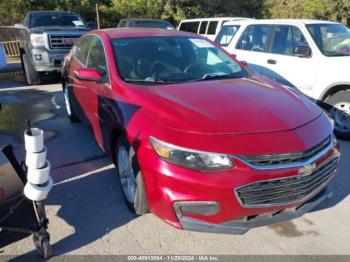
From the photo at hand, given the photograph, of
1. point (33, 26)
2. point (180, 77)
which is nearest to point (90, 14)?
point (33, 26)

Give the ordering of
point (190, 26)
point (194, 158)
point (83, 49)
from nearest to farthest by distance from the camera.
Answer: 1. point (194, 158)
2. point (83, 49)
3. point (190, 26)

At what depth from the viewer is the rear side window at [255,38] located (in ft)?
22.0

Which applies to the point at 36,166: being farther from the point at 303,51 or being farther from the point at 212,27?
the point at 212,27

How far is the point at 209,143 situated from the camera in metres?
2.67

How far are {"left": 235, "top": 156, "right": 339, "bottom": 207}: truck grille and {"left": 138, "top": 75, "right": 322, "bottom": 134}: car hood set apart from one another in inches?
15.8

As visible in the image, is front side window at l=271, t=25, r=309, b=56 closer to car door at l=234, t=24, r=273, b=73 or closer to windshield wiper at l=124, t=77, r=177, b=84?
car door at l=234, t=24, r=273, b=73

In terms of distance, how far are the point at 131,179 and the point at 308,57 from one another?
150 inches

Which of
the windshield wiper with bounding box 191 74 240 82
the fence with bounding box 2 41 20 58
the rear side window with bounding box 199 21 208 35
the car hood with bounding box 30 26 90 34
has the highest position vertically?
the windshield wiper with bounding box 191 74 240 82

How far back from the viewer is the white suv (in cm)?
544

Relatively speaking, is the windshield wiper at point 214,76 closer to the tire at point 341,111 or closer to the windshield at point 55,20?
the tire at point 341,111

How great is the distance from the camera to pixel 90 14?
871 inches

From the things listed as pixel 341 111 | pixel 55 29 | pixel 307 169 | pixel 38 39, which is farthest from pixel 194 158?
pixel 55 29

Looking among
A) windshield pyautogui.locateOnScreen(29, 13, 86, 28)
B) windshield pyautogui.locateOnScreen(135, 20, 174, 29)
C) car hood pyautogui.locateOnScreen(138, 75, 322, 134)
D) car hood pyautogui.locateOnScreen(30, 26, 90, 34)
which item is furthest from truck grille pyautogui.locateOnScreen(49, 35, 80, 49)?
car hood pyautogui.locateOnScreen(138, 75, 322, 134)

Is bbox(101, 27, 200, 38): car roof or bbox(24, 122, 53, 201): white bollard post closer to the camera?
bbox(24, 122, 53, 201): white bollard post
